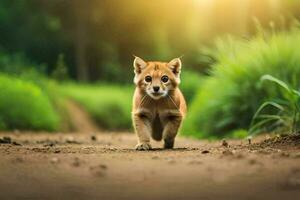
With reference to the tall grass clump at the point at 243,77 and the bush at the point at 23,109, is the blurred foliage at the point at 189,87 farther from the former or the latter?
the tall grass clump at the point at 243,77

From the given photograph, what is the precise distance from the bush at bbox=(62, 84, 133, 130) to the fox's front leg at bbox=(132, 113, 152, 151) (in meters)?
13.3

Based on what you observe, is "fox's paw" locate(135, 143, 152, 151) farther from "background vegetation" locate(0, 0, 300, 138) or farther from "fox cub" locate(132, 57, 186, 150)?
"background vegetation" locate(0, 0, 300, 138)

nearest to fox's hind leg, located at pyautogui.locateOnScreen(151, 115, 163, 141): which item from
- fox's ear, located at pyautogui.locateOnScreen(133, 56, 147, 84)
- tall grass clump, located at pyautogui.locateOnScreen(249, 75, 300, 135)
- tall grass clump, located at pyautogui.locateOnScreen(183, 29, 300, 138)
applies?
fox's ear, located at pyautogui.locateOnScreen(133, 56, 147, 84)

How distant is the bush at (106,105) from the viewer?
75.5 feet

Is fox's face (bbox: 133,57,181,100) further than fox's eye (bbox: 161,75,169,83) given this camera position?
No

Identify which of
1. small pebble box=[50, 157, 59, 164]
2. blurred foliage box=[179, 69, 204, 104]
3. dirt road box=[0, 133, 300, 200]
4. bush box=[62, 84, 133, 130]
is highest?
blurred foliage box=[179, 69, 204, 104]

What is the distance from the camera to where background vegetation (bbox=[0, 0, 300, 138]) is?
14406 mm

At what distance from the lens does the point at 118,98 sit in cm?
2500

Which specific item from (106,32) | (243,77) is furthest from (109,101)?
(243,77)

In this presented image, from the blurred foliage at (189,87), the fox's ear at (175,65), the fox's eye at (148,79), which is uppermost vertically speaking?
the blurred foliage at (189,87)

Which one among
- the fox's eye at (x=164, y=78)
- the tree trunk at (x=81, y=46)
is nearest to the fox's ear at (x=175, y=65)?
the fox's eye at (x=164, y=78)

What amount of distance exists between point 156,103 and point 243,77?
550cm

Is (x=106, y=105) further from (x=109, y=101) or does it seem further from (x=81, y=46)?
(x=81, y=46)

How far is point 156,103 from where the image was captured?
9320 mm
